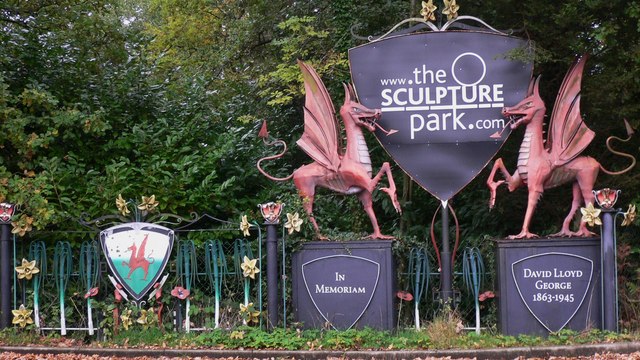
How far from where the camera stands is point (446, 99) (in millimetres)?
9820

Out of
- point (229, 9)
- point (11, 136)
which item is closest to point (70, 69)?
point (11, 136)

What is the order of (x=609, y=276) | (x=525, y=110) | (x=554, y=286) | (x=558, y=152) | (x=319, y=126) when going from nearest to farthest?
(x=609, y=276) → (x=554, y=286) → (x=558, y=152) → (x=525, y=110) → (x=319, y=126)

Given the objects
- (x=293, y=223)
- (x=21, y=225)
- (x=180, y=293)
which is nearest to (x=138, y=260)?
(x=180, y=293)

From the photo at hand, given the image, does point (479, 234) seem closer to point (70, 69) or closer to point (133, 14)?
point (70, 69)

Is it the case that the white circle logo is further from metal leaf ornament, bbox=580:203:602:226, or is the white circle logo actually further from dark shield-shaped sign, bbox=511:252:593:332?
dark shield-shaped sign, bbox=511:252:593:332

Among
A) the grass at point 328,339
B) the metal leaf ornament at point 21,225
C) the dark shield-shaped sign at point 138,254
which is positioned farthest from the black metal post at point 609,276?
the metal leaf ornament at point 21,225

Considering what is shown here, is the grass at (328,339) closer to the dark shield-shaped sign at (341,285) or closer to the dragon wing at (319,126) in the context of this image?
the dark shield-shaped sign at (341,285)

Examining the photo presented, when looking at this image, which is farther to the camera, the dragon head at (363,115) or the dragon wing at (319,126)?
the dragon wing at (319,126)

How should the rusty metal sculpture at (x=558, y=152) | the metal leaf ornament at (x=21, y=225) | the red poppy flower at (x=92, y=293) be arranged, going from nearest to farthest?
the rusty metal sculpture at (x=558, y=152)
the red poppy flower at (x=92, y=293)
the metal leaf ornament at (x=21, y=225)

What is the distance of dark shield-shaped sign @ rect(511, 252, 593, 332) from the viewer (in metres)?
9.00

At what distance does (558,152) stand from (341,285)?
317 cm

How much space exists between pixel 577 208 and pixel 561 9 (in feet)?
8.32

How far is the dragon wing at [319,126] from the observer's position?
993 cm

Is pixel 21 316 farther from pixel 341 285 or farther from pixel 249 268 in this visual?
pixel 341 285
